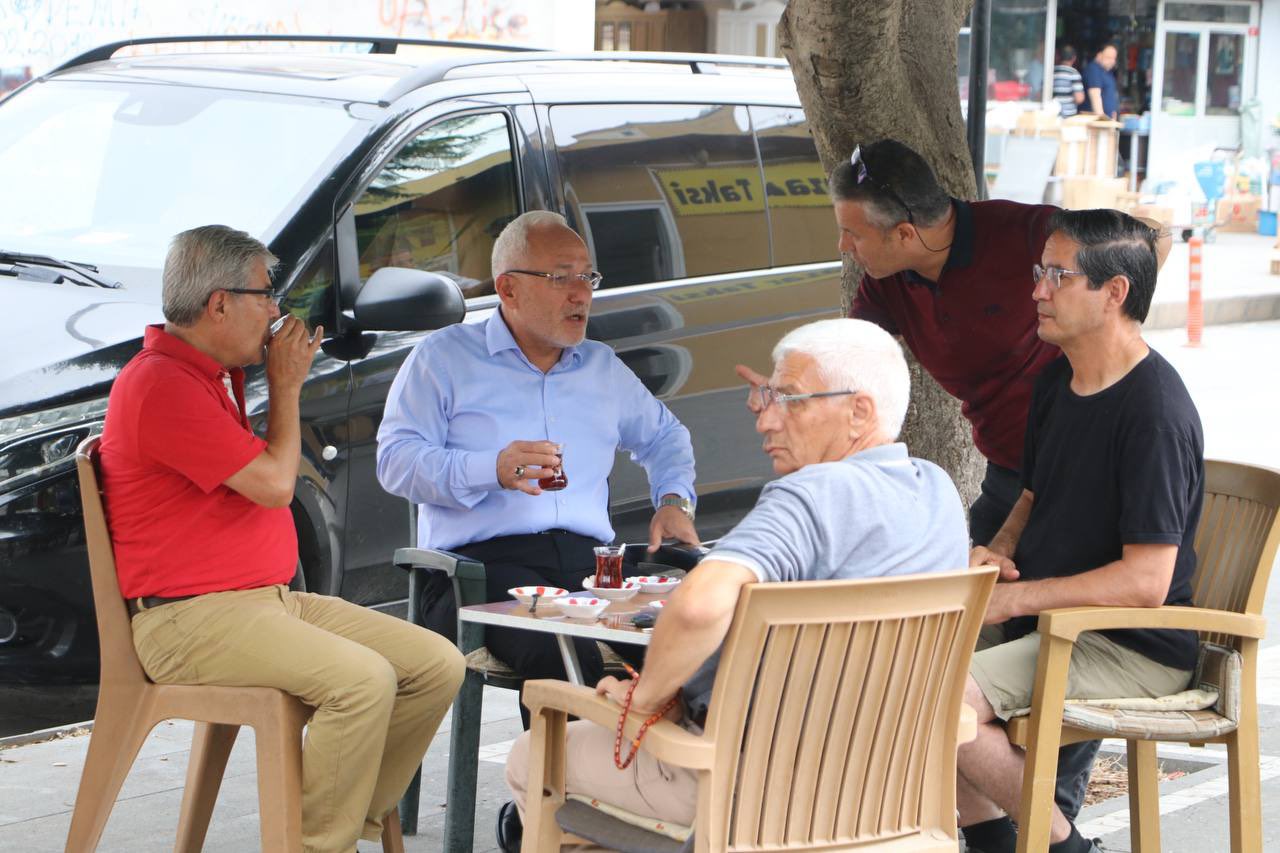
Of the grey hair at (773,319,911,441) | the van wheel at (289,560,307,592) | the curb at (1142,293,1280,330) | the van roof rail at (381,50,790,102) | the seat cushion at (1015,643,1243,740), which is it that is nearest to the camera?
the grey hair at (773,319,911,441)

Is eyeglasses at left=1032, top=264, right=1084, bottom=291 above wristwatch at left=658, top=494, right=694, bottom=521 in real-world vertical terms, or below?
above

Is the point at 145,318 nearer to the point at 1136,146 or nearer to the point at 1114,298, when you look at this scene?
the point at 1114,298

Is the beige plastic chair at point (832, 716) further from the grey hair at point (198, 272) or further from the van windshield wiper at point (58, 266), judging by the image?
the van windshield wiper at point (58, 266)

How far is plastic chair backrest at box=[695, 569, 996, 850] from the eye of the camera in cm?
280

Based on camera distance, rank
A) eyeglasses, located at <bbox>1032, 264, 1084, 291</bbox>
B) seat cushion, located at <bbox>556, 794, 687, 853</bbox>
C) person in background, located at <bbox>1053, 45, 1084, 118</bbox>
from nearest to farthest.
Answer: seat cushion, located at <bbox>556, 794, 687, 853</bbox> < eyeglasses, located at <bbox>1032, 264, 1084, 291</bbox> < person in background, located at <bbox>1053, 45, 1084, 118</bbox>

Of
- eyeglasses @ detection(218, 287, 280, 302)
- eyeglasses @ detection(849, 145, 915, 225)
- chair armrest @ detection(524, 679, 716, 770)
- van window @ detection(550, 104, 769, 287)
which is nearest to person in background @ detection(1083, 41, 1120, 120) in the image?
van window @ detection(550, 104, 769, 287)

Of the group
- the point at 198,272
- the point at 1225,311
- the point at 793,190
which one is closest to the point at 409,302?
the point at 198,272

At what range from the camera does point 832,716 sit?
9.55ft

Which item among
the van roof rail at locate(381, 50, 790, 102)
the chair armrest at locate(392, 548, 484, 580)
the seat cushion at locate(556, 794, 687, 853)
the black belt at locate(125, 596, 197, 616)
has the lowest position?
the seat cushion at locate(556, 794, 687, 853)

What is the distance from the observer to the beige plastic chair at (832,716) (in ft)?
9.21

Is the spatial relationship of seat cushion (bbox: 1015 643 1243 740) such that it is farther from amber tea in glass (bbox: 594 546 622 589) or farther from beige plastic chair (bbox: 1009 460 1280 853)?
amber tea in glass (bbox: 594 546 622 589)

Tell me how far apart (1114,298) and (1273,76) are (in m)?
26.3

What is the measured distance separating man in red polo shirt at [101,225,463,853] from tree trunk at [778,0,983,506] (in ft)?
6.19

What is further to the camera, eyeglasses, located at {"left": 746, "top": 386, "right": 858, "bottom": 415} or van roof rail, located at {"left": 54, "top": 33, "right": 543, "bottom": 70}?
van roof rail, located at {"left": 54, "top": 33, "right": 543, "bottom": 70}
